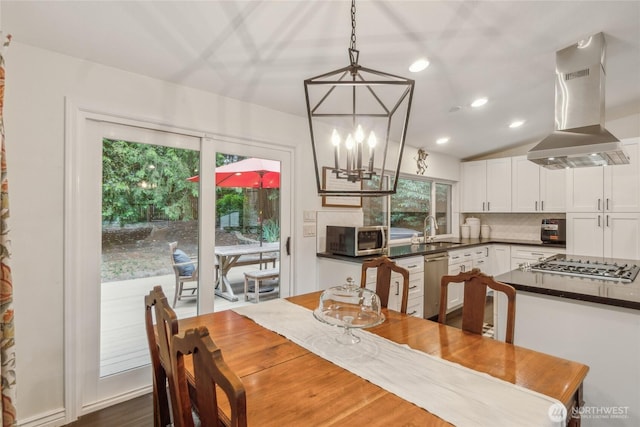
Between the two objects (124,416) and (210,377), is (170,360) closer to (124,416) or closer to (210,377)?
(210,377)

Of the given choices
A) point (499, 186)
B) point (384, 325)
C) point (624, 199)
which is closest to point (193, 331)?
point (384, 325)

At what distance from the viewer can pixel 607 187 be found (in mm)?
3621

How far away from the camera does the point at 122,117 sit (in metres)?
2.22

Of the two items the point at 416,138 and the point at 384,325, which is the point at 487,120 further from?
the point at 384,325

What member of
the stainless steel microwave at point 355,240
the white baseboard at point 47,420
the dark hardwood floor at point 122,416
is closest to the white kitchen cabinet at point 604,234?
the stainless steel microwave at point 355,240

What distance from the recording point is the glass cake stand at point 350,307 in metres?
1.57

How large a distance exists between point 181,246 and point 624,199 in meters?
4.57

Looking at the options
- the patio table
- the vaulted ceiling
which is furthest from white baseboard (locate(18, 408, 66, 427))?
the vaulted ceiling

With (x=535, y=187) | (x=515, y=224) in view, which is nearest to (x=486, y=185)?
(x=535, y=187)

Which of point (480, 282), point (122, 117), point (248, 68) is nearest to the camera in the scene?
point (480, 282)

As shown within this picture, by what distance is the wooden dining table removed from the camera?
96cm

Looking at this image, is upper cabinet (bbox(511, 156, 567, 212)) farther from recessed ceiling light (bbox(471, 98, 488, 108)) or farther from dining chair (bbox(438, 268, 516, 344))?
dining chair (bbox(438, 268, 516, 344))

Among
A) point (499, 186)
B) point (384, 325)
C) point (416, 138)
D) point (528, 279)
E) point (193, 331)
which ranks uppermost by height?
point (416, 138)

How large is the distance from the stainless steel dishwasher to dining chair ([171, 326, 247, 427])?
11.0ft
